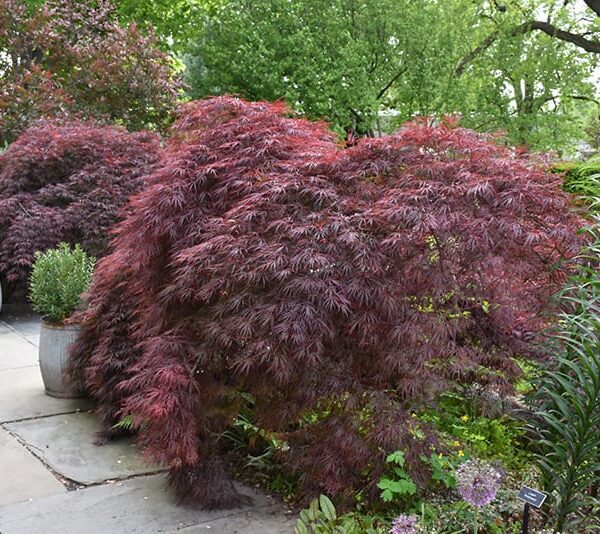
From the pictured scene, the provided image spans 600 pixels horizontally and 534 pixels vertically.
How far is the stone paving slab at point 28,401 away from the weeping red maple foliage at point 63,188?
2175mm

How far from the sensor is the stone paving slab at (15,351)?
594 centimetres

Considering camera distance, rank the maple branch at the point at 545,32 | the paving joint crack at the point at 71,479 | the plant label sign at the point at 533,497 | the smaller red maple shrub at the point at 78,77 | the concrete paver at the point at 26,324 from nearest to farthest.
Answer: the plant label sign at the point at 533,497 → the paving joint crack at the point at 71,479 → the concrete paver at the point at 26,324 → the smaller red maple shrub at the point at 78,77 → the maple branch at the point at 545,32

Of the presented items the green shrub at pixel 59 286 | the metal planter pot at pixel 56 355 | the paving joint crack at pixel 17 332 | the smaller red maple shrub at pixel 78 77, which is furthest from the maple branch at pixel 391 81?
the metal planter pot at pixel 56 355

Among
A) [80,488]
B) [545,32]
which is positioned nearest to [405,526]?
[80,488]

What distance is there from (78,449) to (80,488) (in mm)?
517

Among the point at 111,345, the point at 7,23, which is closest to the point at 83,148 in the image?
Answer: the point at 7,23

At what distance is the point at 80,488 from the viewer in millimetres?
3695

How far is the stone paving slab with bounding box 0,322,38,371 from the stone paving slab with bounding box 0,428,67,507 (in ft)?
5.92

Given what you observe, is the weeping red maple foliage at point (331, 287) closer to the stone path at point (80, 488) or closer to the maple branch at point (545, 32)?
the stone path at point (80, 488)

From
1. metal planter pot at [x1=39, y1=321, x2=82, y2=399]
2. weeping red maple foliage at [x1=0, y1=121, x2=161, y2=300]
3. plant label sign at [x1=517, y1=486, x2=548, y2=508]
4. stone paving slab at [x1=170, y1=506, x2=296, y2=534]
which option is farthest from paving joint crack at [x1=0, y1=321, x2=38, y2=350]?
plant label sign at [x1=517, y1=486, x2=548, y2=508]

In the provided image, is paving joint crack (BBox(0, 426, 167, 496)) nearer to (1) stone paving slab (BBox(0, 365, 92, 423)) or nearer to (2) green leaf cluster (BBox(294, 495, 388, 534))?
(1) stone paving slab (BBox(0, 365, 92, 423))

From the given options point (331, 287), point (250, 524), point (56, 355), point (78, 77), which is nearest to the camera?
point (331, 287)

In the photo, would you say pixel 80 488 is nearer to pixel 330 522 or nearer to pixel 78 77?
pixel 330 522

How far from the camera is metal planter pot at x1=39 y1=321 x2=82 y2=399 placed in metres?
4.80
